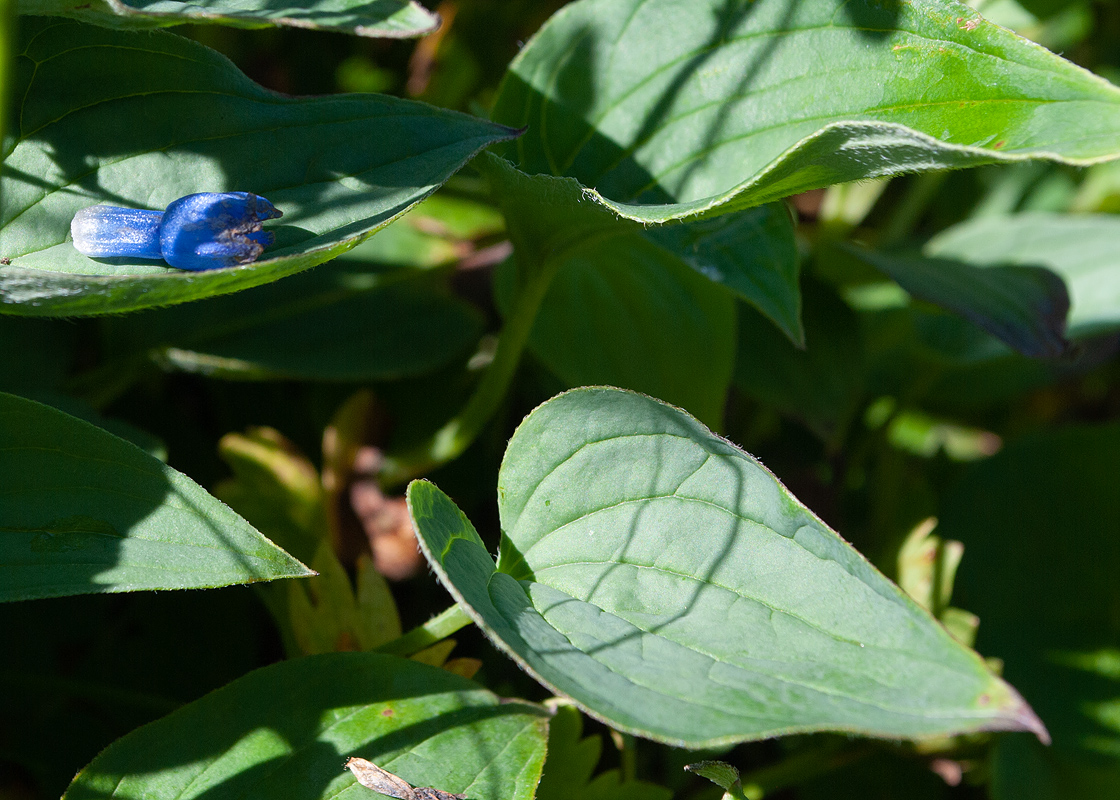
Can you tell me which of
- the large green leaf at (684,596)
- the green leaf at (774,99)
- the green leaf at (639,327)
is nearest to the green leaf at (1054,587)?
the green leaf at (639,327)

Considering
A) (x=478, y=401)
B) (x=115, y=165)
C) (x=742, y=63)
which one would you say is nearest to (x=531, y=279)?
(x=478, y=401)

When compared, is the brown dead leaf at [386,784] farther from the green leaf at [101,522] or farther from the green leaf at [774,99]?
the green leaf at [774,99]

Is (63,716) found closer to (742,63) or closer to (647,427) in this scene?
(647,427)

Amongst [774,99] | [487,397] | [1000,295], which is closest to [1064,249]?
[1000,295]

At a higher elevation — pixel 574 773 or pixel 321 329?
pixel 321 329

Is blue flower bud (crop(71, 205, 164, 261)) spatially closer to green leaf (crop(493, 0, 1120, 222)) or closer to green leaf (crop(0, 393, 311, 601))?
green leaf (crop(0, 393, 311, 601))

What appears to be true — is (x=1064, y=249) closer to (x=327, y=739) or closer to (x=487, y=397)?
(x=487, y=397)
